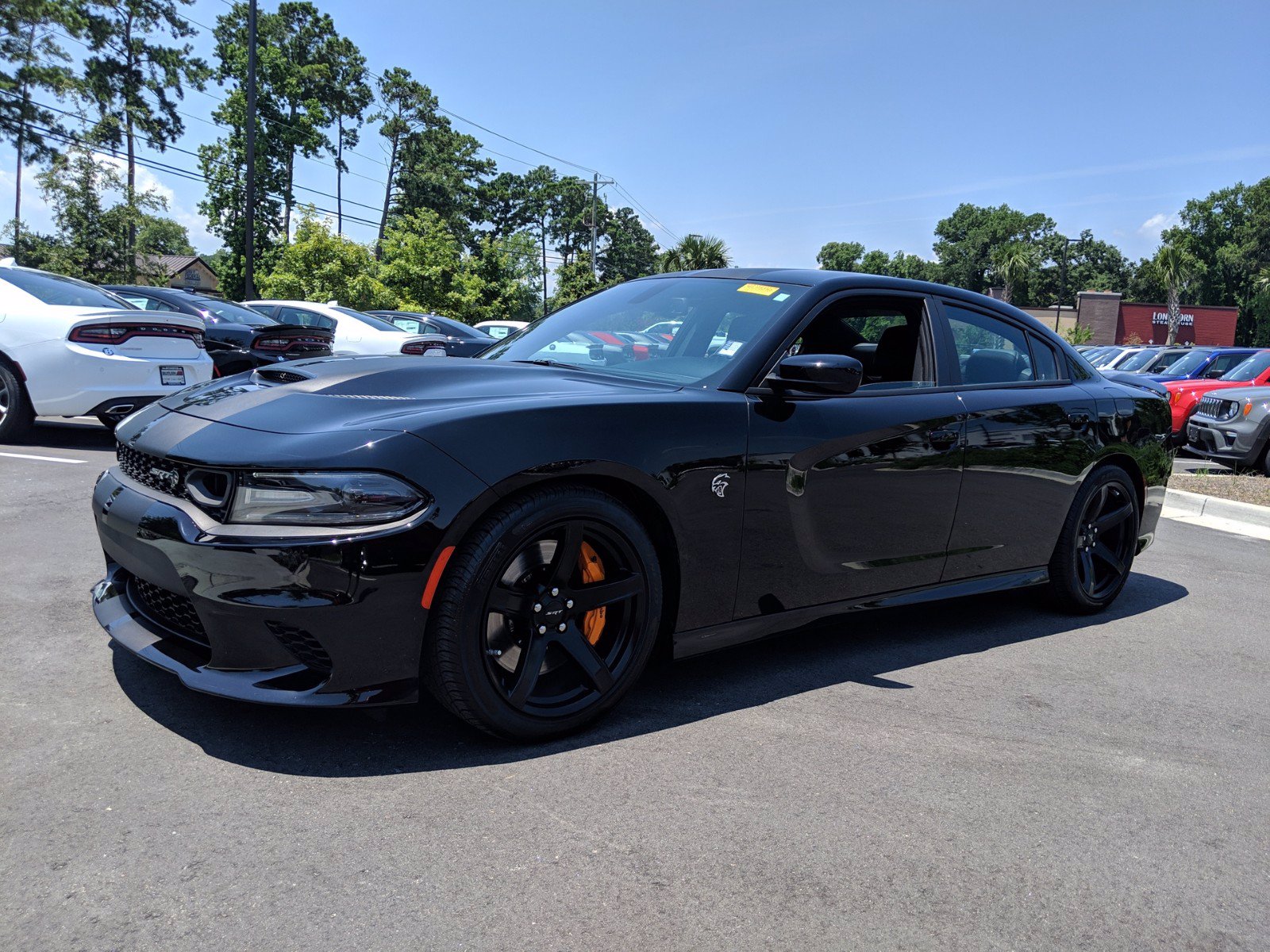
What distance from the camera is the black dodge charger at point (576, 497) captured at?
2459 mm

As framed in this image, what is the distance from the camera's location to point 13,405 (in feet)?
25.3

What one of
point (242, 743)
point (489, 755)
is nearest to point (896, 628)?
point (489, 755)

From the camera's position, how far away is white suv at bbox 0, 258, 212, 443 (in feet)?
24.9

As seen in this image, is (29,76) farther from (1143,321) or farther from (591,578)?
(1143,321)

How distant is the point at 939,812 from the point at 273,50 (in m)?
58.2

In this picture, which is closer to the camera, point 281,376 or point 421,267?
point 281,376

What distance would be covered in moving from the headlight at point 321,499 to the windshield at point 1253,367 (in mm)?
15050

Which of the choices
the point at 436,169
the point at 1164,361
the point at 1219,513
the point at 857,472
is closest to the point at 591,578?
the point at 857,472

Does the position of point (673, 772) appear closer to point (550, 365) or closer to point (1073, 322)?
point (550, 365)

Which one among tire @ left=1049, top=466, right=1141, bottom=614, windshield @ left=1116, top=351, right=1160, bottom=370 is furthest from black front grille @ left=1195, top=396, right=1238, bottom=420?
tire @ left=1049, top=466, right=1141, bottom=614

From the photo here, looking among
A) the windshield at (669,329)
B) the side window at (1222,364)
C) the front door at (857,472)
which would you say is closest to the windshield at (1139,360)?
the side window at (1222,364)

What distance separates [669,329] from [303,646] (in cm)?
184

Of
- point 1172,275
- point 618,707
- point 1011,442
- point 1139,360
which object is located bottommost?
point 618,707

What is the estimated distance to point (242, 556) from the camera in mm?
2400
